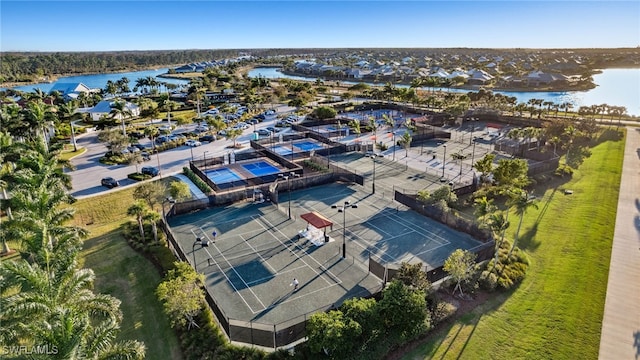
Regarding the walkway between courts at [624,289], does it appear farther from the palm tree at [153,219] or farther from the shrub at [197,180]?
the shrub at [197,180]

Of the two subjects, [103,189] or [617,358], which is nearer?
[617,358]

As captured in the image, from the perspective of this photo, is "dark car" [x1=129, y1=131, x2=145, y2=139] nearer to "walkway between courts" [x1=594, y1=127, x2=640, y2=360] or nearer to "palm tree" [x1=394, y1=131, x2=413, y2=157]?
"palm tree" [x1=394, y1=131, x2=413, y2=157]

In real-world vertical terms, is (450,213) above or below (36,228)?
below

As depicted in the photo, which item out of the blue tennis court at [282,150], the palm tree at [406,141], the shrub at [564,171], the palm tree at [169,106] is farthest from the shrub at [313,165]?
the palm tree at [169,106]

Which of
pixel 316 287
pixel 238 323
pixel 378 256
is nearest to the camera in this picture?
pixel 238 323

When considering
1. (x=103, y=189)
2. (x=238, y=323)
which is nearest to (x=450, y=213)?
(x=238, y=323)

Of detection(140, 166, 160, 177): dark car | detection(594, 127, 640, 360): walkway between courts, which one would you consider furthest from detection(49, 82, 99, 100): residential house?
detection(594, 127, 640, 360): walkway between courts

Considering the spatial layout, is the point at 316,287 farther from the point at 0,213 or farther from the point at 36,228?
the point at 0,213
